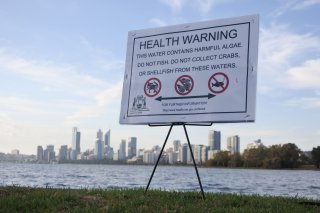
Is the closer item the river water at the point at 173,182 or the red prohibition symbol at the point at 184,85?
the red prohibition symbol at the point at 184,85

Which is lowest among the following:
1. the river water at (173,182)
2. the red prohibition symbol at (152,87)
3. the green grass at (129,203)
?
the river water at (173,182)

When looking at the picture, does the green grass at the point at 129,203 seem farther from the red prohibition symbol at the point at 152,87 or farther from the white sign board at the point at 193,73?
the red prohibition symbol at the point at 152,87

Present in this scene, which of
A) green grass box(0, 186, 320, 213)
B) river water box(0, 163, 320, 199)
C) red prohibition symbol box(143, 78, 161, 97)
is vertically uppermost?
red prohibition symbol box(143, 78, 161, 97)

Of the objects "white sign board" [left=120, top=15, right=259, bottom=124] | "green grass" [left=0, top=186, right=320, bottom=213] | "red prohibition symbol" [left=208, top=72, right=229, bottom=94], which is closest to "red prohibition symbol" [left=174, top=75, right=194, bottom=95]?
"white sign board" [left=120, top=15, right=259, bottom=124]

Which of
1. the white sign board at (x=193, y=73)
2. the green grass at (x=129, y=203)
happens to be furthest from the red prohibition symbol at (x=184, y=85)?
the green grass at (x=129, y=203)

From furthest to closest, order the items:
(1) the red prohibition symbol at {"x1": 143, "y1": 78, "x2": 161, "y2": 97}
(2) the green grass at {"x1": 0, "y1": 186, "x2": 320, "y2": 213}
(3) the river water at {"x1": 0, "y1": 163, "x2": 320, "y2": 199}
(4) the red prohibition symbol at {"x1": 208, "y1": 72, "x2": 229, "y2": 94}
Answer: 1. (3) the river water at {"x1": 0, "y1": 163, "x2": 320, "y2": 199}
2. (1) the red prohibition symbol at {"x1": 143, "y1": 78, "x2": 161, "y2": 97}
3. (4) the red prohibition symbol at {"x1": 208, "y1": 72, "x2": 229, "y2": 94}
4. (2) the green grass at {"x1": 0, "y1": 186, "x2": 320, "y2": 213}

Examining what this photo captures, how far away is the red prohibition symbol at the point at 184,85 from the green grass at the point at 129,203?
8.21ft

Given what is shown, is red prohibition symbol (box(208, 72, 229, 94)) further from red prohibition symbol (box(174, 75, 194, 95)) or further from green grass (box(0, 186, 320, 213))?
green grass (box(0, 186, 320, 213))

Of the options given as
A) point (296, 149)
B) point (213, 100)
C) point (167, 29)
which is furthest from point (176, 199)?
point (296, 149)

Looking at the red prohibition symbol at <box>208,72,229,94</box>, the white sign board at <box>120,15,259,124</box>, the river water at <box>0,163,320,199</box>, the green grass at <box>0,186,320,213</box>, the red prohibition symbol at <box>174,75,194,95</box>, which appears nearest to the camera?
the green grass at <box>0,186,320,213</box>

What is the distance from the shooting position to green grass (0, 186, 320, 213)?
8.88m

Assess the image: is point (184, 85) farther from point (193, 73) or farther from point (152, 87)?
point (152, 87)

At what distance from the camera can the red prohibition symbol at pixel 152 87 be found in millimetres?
11891

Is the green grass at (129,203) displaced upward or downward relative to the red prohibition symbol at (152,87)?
downward
